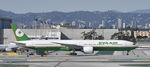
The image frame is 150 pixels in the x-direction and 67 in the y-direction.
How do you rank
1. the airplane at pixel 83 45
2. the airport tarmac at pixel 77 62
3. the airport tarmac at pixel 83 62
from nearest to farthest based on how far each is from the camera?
the airport tarmac at pixel 83 62
the airport tarmac at pixel 77 62
the airplane at pixel 83 45

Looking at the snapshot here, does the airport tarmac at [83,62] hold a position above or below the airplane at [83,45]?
below

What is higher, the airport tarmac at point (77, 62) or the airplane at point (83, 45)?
the airplane at point (83, 45)

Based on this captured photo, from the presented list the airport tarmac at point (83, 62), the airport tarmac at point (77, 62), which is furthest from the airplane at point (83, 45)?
the airport tarmac at point (83, 62)

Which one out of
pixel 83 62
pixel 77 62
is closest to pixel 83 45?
pixel 77 62

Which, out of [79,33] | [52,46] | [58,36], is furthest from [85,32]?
[52,46]

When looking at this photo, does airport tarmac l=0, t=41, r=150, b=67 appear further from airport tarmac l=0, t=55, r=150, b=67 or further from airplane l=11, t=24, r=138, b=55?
airplane l=11, t=24, r=138, b=55

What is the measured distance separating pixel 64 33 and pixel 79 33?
751cm

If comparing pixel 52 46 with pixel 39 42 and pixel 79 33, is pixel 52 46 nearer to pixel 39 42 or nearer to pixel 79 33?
pixel 39 42

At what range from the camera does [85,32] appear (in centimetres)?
17362

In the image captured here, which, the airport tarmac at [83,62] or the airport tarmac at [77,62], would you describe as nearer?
the airport tarmac at [83,62]

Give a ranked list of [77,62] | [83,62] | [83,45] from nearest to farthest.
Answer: [83,62]
[77,62]
[83,45]

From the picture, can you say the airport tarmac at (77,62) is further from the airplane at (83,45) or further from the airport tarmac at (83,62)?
the airplane at (83,45)

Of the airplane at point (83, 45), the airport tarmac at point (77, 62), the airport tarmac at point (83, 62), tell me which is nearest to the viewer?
the airport tarmac at point (83, 62)

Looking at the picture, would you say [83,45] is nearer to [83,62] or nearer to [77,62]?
[77,62]
